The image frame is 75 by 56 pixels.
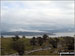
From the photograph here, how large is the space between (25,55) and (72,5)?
85 cm

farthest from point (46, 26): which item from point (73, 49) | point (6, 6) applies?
point (6, 6)

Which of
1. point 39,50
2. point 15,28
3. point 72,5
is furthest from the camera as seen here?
point 39,50

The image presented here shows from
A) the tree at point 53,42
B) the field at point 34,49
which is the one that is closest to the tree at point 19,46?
the field at point 34,49

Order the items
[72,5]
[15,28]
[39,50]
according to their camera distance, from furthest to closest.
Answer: [39,50] → [15,28] → [72,5]

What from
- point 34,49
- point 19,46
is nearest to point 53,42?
point 34,49

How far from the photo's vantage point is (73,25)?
4.88ft

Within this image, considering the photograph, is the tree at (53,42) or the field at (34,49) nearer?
the field at (34,49)

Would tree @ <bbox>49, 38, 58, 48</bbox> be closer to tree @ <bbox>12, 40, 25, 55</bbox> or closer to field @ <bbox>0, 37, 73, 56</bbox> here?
field @ <bbox>0, 37, 73, 56</bbox>

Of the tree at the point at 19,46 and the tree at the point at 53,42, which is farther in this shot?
the tree at the point at 53,42

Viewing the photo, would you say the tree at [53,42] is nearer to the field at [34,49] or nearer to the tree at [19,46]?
the field at [34,49]

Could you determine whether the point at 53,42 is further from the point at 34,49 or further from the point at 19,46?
the point at 19,46

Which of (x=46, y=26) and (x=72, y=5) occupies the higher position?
(x=72, y=5)

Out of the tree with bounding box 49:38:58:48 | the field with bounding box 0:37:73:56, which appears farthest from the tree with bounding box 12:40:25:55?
the tree with bounding box 49:38:58:48

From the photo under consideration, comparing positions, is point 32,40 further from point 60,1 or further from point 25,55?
point 60,1
